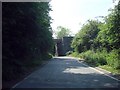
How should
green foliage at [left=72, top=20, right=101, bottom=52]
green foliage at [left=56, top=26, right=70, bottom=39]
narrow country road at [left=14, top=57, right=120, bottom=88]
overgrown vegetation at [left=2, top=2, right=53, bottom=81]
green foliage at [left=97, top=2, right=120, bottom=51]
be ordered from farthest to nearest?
1. green foliage at [left=56, top=26, right=70, bottom=39]
2. green foliage at [left=72, top=20, right=101, bottom=52]
3. green foliage at [left=97, top=2, right=120, bottom=51]
4. overgrown vegetation at [left=2, top=2, right=53, bottom=81]
5. narrow country road at [left=14, top=57, right=120, bottom=88]

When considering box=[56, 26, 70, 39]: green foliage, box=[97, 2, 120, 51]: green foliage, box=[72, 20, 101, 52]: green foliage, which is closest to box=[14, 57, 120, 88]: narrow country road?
box=[97, 2, 120, 51]: green foliage

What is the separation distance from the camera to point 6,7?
19109mm

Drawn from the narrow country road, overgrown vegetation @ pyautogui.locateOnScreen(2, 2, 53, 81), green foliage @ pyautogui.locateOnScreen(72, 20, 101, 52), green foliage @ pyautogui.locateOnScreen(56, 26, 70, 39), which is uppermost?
green foliage @ pyautogui.locateOnScreen(56, 26, 70, 39)

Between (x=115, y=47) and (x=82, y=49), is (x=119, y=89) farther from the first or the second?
(x=82, y=49)

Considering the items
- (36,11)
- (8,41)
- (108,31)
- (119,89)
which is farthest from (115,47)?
(119,89)

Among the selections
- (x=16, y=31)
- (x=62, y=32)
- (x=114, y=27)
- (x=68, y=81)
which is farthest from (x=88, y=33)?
(x=62, y=32)

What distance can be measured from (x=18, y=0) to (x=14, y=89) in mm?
6391

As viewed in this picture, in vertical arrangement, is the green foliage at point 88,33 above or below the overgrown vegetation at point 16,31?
above

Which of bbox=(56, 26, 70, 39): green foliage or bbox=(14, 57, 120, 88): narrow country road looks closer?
bbox=(14, 57, 120, 88): narrow country road

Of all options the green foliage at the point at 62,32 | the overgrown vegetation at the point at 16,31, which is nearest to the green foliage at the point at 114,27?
the overgrown vegetation at the point at 16,31

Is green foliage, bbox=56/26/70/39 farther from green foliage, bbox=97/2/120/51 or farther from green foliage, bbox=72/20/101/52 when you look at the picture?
green foliage, bbox=97/2/120/51

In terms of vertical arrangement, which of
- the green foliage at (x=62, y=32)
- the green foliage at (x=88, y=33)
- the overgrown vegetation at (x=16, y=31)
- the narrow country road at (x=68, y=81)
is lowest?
the narrow country road at (x=68, y=81)

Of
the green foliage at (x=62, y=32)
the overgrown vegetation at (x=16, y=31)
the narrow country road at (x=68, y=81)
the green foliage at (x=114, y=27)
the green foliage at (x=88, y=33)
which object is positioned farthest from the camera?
the green foliage at (x=62, y=32)

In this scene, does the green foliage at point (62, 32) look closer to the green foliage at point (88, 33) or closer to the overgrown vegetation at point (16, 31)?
the green foliage at point (88, 33)
